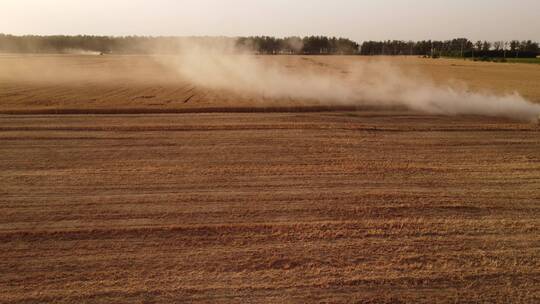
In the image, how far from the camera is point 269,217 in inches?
275

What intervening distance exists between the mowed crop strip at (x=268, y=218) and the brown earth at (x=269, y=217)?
0.03m

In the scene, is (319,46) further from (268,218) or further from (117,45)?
(268,218)

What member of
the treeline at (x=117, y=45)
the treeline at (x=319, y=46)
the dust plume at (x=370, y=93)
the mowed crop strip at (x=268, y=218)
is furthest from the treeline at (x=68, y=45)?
the mowed crop strip at (x=268, y=218)

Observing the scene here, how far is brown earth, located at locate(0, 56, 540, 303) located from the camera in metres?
5.14

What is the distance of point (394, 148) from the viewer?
1162 cm

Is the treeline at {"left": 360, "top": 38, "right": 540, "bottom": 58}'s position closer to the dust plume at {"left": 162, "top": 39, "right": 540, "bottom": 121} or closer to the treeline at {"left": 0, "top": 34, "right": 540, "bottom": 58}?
Result: the treeline at {"left": 0, "top": 34, "right": 540, "bottom": 58}

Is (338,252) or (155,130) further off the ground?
(155,130)

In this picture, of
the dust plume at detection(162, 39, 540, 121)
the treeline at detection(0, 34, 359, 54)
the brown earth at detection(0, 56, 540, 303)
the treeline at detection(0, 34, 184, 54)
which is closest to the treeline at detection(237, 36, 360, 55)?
the treeline at detection(0, 34, 359, 54)

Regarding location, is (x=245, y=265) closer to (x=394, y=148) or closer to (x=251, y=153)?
(x=251, y=153)

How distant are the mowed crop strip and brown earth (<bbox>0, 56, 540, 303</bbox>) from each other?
0.03 meters

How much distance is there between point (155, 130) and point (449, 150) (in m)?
9.87

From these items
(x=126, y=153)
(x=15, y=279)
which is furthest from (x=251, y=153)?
(x=15, y=279)

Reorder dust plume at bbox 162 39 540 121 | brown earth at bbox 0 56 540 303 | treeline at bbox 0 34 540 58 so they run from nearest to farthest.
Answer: brown earth at bbox 0 56 540 303 < dust plume at bbox 162 39 540 121 < treeline at bbox 0 34 540 58

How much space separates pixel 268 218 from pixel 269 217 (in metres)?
0.04
